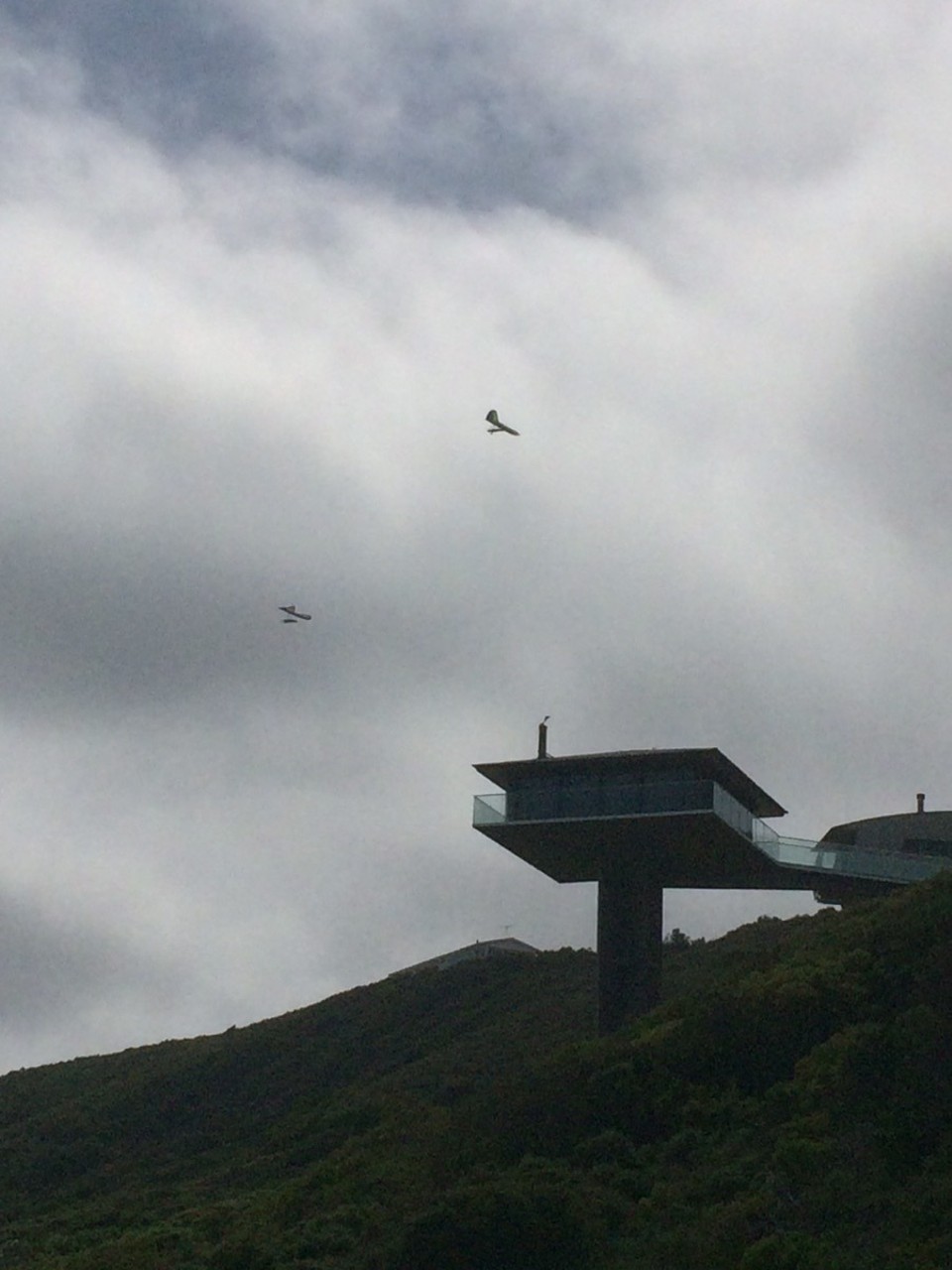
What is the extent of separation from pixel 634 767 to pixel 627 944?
241 inches

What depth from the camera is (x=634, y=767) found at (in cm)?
6094

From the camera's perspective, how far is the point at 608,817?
5988 cm

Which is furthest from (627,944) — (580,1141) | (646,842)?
(580,1141)

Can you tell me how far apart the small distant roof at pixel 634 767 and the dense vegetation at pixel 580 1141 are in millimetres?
5914

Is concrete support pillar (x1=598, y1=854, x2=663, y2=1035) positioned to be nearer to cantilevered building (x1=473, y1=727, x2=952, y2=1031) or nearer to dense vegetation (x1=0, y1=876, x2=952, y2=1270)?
cantilevered building (x1=473, y1=727, x2=952, y2=1031)

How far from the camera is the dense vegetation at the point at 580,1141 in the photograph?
3519 cm

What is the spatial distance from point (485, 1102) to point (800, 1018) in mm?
9033

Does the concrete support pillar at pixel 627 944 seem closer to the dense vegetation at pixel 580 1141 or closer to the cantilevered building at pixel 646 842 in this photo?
the cantilevered building at pixel 646 842

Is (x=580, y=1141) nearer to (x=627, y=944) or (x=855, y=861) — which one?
(x=627, y=944)

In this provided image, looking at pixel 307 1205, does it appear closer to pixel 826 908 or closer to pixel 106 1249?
pixel 106 1249

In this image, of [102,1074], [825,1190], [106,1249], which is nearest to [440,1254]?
[825,1190]

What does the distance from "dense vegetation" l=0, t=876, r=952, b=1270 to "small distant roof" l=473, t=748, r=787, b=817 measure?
591 cm

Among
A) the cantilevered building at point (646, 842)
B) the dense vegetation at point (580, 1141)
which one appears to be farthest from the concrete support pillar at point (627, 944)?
the dense vegetation at point (580, 1141)

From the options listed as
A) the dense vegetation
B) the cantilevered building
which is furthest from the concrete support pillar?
the dense vegetation
